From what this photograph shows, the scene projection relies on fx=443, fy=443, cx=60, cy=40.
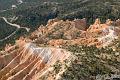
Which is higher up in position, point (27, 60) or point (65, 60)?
point (65, 60)

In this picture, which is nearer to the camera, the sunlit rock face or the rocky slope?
the rocky slope

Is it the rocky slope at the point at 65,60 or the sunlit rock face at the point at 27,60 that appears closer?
the rocky slope at the point at 65,60

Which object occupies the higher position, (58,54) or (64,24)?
(58,54)

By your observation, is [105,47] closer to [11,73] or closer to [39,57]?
[39,57]

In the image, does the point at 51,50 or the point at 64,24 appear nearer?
the point at 51,50

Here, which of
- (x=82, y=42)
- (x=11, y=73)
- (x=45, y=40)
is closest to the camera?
(x=11, y=73)

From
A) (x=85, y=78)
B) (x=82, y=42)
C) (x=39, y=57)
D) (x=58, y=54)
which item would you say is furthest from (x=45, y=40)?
(x=85, y=78)

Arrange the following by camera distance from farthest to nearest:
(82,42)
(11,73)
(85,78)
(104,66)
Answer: (82,42), (11,73), (104,66), (85,78)

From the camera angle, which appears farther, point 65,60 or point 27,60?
point 27,60
